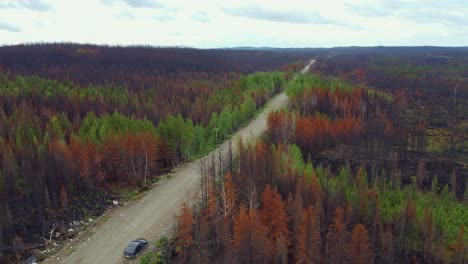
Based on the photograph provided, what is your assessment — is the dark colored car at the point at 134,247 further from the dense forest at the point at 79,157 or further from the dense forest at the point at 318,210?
the dense forest at the point at 79,157

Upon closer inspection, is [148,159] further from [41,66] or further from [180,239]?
[41,66]

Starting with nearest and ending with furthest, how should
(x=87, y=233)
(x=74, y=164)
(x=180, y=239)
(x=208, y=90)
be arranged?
1. (x=180, y=239)
2. (x=87, y=233)
3. (x=74, y=164)
4. (x=208, y=90)

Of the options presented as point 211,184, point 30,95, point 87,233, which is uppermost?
point 30,95

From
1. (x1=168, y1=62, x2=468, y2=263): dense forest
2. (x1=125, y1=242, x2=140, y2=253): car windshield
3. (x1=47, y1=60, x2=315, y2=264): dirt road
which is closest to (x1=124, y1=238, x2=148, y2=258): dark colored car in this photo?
(x1=125, y1=242, x2=140, y2=253): car windshield

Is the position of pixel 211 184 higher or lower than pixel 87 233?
higher

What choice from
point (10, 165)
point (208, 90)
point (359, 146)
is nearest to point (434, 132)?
point (359, 146)

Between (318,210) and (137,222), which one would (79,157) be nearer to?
(137,222)

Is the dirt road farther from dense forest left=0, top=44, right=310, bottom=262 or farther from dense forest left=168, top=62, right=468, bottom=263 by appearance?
dense forest left=0, top=44, right=310, bottom=262
